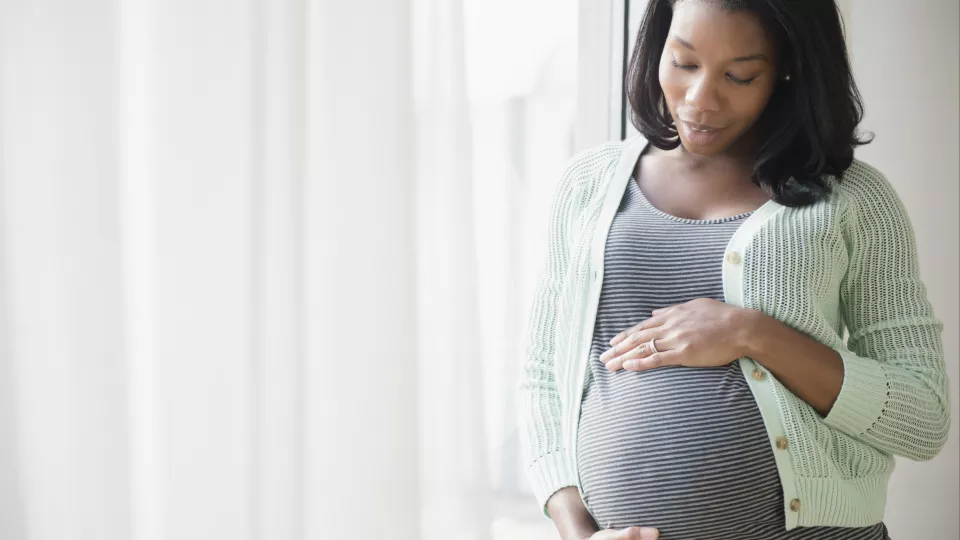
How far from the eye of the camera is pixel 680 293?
110 cm

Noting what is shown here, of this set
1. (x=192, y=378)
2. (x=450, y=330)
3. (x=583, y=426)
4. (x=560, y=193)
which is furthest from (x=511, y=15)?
(x=192, y=378)

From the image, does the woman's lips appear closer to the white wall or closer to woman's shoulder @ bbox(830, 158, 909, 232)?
woman's shoulder @ bbox(830, 158, 909, 232)

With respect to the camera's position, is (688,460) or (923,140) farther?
(923,140)

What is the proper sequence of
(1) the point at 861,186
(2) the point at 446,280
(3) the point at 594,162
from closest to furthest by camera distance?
(1) the point at 861,186 → (3) the point at 594,162 → (2) the point at 446,280

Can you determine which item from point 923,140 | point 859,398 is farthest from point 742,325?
point 923,140

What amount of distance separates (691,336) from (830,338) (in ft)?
0.64

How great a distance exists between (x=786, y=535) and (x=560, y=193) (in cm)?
51

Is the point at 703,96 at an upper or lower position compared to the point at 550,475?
upper

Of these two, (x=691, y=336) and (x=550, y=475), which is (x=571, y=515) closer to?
(x=550, y=475)

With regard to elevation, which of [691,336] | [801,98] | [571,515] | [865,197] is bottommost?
[571,515]

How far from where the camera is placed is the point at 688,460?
1.02 metres

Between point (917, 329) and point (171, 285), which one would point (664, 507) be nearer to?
point (917, 329)

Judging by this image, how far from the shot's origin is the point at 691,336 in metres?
1.04

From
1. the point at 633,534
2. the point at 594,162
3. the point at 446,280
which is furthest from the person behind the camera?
the point at 446,280
